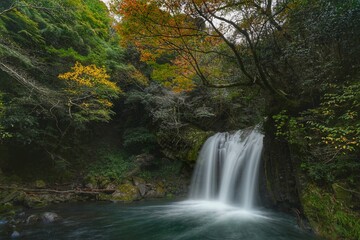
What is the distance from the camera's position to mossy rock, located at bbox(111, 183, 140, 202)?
36.2 feet

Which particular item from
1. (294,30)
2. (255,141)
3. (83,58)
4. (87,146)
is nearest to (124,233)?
(255,141)

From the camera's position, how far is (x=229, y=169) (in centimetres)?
1003

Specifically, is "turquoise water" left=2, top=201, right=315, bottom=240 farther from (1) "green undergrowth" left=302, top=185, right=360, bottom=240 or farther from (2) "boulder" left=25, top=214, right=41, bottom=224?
(1) "green undergrowth" left=302, top=185, right=360, bottom=240

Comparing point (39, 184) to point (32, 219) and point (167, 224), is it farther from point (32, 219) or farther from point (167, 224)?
point (167, 224)

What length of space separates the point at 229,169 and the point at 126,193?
5185 millimetres

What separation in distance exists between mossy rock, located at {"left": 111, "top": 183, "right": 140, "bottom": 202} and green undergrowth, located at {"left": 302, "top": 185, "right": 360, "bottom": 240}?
797cm

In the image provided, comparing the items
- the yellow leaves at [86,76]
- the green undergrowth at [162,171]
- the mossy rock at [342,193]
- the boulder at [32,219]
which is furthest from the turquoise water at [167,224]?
the yellow leaves at [86,76]

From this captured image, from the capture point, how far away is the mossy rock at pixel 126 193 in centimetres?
1104

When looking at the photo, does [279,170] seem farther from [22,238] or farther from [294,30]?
[22,238]

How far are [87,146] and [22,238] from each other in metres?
10.0

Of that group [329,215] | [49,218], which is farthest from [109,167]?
[329,215]

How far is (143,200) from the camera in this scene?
37.2ft

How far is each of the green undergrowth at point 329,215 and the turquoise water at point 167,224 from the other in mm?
539

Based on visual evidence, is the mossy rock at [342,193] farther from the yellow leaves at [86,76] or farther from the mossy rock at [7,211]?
the mossy rock at [7,211]
